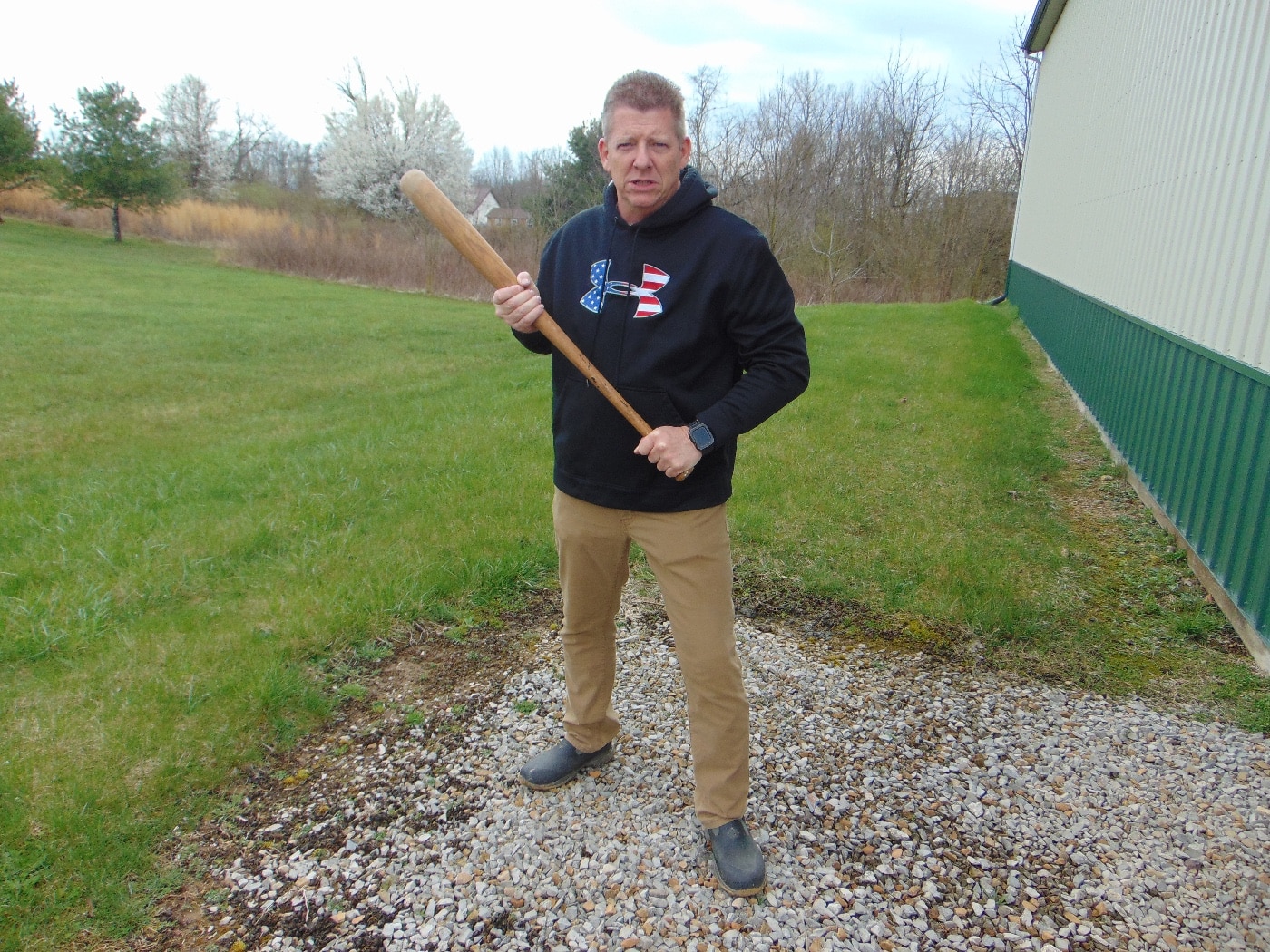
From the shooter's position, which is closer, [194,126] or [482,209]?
[194,126]

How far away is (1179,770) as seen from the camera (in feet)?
9.74

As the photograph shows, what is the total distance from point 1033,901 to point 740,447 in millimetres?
4900

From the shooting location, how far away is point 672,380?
2.34 meters

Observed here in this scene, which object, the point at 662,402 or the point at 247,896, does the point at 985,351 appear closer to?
the point at 662,402

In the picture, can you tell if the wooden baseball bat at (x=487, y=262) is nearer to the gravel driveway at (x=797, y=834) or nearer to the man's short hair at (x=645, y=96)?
the man's short hair at (x=645, y=96)

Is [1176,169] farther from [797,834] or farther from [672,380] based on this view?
[797,834]

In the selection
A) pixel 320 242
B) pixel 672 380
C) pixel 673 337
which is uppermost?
pixel 320 242

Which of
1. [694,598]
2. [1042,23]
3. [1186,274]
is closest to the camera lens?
Result: [694,598]

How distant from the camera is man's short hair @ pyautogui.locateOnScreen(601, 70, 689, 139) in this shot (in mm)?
2201

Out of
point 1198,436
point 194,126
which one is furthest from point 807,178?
point 194,126

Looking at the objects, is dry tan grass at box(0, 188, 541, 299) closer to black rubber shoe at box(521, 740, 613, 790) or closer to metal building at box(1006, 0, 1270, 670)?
metal building at box(1006, 0, 1270, 670)

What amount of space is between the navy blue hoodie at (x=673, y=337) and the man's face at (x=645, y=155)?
57 mm

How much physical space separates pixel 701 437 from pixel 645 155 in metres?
0.77

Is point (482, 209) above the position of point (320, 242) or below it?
above
